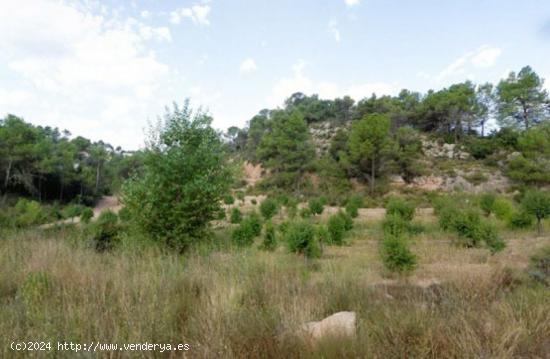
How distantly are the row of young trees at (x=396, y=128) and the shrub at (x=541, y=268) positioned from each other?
96.6 feet

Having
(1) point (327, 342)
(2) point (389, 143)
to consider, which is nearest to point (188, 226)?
(1) point (327, 342)

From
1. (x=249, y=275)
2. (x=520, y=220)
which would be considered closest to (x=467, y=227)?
(x=520, y=220)

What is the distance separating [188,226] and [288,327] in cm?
558

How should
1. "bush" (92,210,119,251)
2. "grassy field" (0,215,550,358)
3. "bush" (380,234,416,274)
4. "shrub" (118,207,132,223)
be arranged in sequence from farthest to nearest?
"shrub" (118,207,132,223), "bush" (380,234,416,274), "bush" (92,210,119,251), "grassy field" (0,215,550,358)

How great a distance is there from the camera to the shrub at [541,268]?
520 cm

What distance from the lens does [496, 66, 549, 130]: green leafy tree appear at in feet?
138

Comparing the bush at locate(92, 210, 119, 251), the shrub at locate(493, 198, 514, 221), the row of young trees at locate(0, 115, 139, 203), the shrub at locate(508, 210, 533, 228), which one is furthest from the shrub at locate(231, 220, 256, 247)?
the row of young trees at locate(0, 115, 139, 203)

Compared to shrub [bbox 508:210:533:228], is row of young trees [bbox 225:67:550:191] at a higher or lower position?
higher

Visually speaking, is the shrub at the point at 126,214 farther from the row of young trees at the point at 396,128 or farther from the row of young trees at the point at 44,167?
the row of young trees at the point at 396,128

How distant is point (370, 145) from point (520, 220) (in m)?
21.7

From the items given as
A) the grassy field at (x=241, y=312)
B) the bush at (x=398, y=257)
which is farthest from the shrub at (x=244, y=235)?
the grassy field at (x=241, y=312)

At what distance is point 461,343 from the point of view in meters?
2.37

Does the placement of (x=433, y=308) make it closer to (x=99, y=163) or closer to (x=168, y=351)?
(x=168, y=351)

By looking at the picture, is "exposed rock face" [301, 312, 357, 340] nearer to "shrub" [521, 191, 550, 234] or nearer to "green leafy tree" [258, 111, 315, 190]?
"shrub" [521, 191, 550, 234]
